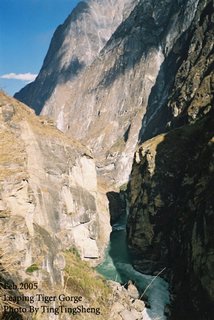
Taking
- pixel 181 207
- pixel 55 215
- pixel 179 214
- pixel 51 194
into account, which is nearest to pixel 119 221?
pixel 181 207

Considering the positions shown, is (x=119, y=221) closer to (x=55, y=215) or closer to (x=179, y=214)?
(x=179, y=214)

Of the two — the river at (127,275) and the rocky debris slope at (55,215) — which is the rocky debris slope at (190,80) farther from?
the rocky debris slope at (55,215)

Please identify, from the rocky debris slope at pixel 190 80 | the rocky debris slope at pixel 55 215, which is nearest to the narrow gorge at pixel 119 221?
the rocky debris slope at pixel 55 215

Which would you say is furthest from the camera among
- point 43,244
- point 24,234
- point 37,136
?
point 37,136

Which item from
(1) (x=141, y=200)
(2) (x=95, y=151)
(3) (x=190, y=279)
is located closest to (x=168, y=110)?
(2) (x=95, y=151)

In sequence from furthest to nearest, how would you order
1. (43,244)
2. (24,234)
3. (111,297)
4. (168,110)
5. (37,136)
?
(168,110) → (37,136) → (111,297) → (43,244) → (24,234)

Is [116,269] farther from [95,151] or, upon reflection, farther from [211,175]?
[95,151]

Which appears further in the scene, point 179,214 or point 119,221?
point 119,221
